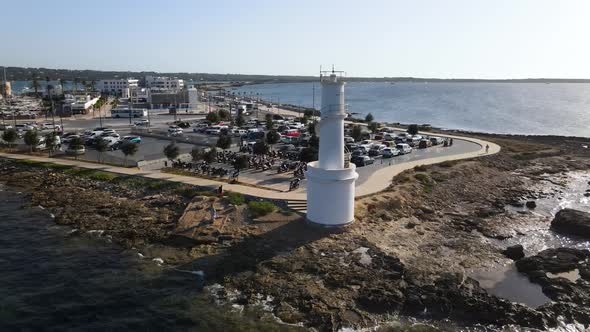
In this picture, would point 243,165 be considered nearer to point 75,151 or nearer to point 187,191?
point 187,191

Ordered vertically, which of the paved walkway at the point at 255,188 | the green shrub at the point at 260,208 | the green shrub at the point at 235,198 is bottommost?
the green shrub at the point at 260,208

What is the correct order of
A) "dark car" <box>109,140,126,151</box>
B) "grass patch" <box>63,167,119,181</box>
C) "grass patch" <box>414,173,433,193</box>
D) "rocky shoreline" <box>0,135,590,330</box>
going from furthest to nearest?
"dark car" <box>109,140,126,151</box> → "grass patch" <box>63,167,119,181</box> → "grass patch" <box>414,173,433,193</box> → "rocky shoreline" <box>0,135,590,330</box>

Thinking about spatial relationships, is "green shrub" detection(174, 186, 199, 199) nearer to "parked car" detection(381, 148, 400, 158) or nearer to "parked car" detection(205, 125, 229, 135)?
"parked car" detection(381, 148, 400, 158)

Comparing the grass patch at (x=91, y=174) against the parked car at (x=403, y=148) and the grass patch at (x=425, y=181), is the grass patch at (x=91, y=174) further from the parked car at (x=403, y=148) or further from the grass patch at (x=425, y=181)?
the parked car at (x=403, y=148)

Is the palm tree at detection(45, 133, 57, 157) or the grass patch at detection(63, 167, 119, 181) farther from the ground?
the palm tree at detection(45, 133, 57, 157)

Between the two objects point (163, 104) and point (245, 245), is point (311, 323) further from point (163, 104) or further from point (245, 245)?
point (163, 104)

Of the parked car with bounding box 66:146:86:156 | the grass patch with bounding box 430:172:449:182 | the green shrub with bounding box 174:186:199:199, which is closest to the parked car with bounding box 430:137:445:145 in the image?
the grass patch with bounding box 430:172:449:182

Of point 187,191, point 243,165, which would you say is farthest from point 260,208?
point 243,165

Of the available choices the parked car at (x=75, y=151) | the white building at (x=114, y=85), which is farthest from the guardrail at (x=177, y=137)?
the white building at (x=114, y=85)
